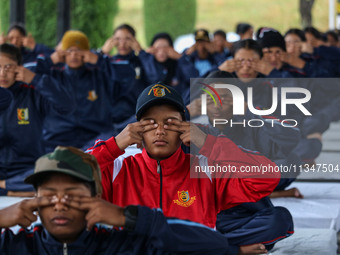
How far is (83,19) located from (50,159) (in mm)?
13971

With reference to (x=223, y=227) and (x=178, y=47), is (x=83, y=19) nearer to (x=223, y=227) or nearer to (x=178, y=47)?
(x=178, y=47)

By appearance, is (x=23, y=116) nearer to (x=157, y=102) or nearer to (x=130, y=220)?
(x=157, y=102)

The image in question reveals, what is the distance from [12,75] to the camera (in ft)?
17.8

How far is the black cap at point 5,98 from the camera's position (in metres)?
5.13

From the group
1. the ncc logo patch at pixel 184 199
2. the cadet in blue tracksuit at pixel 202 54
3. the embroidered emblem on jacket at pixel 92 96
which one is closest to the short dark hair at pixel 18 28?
the embroidered emblem on jacket at pixel 92 96

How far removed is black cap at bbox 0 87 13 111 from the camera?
5131mm

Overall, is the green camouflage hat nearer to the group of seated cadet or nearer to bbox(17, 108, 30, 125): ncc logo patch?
the group of seated cadet

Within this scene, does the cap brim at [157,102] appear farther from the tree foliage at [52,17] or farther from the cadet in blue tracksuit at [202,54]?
the tree foliage at [52,17]

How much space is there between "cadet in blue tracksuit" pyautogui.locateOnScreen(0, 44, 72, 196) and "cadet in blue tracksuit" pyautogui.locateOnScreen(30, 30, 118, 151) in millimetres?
765

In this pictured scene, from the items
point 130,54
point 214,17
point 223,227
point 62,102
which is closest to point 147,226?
point 223,227

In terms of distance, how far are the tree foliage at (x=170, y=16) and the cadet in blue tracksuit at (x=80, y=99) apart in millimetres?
19082

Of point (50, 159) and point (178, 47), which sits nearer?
point (50, 159)

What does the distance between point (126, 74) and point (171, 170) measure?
4.40 m

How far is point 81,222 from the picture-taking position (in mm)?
2217
